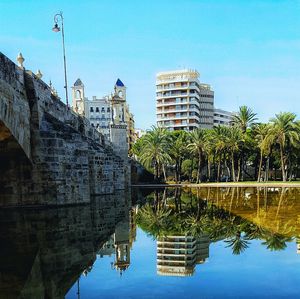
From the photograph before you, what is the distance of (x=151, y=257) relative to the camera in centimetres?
800

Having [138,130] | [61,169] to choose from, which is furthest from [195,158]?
[138,130]

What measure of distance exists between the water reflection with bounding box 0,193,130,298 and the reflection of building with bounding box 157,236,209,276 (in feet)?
2.86

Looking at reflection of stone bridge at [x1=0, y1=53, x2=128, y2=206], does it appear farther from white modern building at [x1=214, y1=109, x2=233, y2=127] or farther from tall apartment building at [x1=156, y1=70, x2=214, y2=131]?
white modern building at [x1=214, y1=109, x2=233, y2=127]

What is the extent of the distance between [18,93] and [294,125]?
114ft

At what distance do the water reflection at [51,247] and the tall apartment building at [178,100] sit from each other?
7594cm

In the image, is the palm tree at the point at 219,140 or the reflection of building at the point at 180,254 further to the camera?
the palm tree at the point at 219,140

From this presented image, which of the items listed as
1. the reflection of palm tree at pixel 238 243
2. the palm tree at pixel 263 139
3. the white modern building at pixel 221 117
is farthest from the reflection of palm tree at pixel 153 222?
the white modern building at pixel 221 117

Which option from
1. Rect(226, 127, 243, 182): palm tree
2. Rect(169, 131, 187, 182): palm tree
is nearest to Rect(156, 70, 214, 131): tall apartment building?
Rect(169, 131, 187, 182): palm tree

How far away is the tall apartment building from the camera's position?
90062 mm

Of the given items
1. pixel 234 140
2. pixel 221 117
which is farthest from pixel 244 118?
pixel 221 117

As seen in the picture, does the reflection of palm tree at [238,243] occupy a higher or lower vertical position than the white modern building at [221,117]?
lower

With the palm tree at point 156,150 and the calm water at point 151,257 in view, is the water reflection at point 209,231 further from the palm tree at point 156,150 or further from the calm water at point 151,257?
the palm tree at point 156,150

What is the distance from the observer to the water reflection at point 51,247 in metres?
6.07

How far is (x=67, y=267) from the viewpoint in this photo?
7082 millimetres
